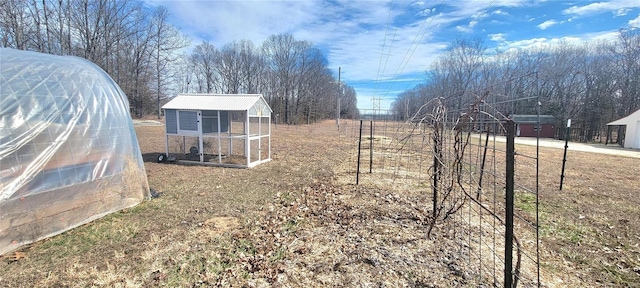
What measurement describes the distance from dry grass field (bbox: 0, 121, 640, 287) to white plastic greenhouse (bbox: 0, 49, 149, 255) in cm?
32

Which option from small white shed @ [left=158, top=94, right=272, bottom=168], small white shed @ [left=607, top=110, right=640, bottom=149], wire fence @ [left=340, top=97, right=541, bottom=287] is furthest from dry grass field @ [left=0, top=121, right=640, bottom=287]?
small white shed @ [left=607, top=110, right=640, bottom=149]

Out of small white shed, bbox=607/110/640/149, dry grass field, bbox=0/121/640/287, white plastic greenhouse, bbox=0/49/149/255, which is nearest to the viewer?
dry grass field, bbox=0/121/640/287

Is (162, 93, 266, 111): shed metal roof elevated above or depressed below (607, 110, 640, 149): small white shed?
above

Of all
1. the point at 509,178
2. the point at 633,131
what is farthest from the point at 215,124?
the point at 633,131

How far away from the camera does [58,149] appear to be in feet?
12.3

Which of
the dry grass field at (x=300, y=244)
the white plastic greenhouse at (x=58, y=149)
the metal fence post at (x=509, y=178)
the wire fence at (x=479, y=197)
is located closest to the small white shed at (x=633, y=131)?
the dry grass field at (x=300, y=244)

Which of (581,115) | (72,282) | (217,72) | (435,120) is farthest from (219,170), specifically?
(217,72)

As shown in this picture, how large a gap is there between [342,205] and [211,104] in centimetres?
571

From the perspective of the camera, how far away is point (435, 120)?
3260 mm

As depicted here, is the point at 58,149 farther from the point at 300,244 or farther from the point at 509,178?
the point at 509,178

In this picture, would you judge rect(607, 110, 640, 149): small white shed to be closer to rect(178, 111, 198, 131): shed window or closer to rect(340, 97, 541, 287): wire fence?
rect(340, 97, 541, 287): wire fence

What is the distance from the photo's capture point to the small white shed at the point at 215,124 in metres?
8.51

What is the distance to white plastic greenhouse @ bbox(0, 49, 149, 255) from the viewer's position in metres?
3.29

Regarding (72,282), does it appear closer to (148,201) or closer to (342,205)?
(148,201)
